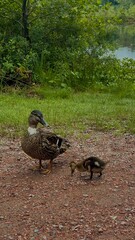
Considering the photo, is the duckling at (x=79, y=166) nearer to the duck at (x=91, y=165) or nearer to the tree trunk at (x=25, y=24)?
the duck at (x=91, y=165)

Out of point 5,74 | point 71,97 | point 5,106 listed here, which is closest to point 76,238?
point 5,106

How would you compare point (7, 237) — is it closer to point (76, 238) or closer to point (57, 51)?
point (76, 238)

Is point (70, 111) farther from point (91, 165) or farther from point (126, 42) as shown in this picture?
point (126, 42)

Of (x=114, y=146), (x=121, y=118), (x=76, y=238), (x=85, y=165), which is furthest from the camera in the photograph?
(x=121, y=118)

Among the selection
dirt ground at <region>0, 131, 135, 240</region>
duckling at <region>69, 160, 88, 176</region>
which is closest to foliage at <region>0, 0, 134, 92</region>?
dirt ground at <region>0, 131, 135, 240</region>

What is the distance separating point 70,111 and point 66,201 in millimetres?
5232

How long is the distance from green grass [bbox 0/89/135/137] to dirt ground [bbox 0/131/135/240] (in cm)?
179

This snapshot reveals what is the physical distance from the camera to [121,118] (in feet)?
32.8

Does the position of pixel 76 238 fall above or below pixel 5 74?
below

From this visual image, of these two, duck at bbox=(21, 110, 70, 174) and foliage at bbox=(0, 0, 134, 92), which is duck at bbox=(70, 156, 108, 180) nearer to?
duck at bbox=(21, 110, 70, 174)

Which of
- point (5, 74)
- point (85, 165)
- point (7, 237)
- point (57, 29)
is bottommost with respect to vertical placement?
point (7, 237)

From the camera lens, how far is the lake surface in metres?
24.8

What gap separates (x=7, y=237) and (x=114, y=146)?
3342 millimetres

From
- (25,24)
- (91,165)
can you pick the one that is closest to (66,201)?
(91,165)
